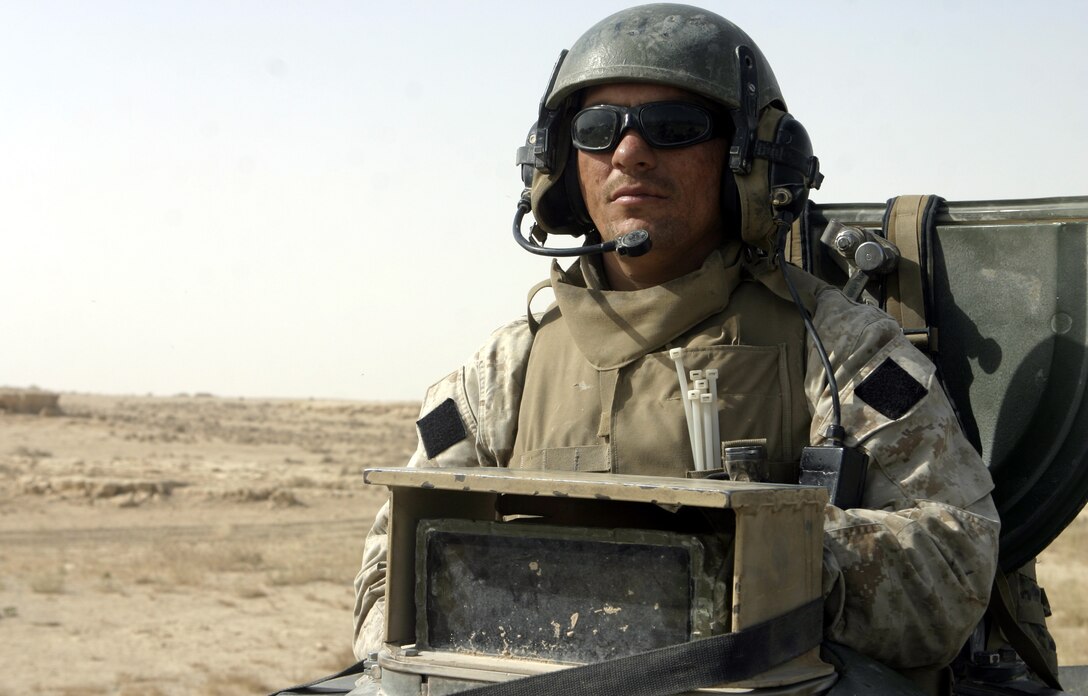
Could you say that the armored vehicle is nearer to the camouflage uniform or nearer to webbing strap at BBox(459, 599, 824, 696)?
webbing strap at BBox(459, 599, 824, 696)

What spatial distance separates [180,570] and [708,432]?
49.0 feet

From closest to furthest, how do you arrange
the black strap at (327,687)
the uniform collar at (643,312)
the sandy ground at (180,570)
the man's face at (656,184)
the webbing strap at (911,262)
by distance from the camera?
the black strap at (327,687) → the uniform collar at (643,312) → the man's face at (656,184) → the webbing strap at (911,262) → the sandy ground at (180,570)

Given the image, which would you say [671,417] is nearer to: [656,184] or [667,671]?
[656,184]

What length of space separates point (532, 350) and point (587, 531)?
1.27 metres

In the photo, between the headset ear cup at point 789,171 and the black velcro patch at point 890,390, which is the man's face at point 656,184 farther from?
the black velcro patch at point 890,390

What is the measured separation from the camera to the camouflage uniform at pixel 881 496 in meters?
2.67

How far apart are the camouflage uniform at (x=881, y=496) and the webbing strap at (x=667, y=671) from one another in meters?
0.38

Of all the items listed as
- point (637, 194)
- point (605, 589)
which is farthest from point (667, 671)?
point (637, 194)

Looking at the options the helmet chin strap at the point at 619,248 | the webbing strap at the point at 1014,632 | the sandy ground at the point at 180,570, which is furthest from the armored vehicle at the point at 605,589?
the sandy ground at the point at 180,570

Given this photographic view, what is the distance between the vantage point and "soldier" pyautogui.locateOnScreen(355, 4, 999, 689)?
2.92m

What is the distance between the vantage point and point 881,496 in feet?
9.71

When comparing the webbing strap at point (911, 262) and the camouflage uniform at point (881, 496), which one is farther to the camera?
the webbing strap at point (911, 262)

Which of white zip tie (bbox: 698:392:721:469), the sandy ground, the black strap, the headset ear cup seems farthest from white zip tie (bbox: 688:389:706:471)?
the sandy ground

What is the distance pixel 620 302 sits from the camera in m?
3.40
